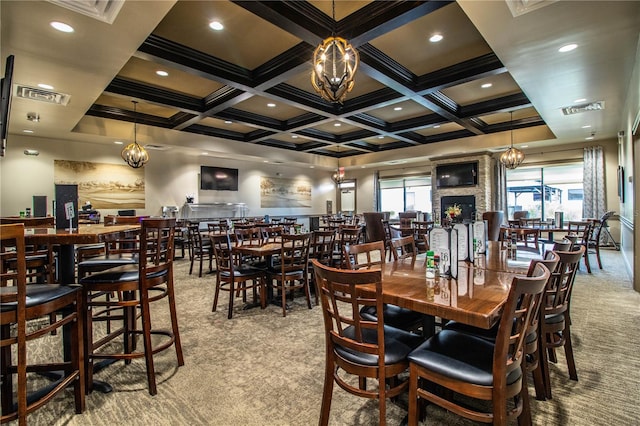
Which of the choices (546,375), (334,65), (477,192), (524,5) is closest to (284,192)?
(477,192)

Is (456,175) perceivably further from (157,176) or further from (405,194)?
(157,176)

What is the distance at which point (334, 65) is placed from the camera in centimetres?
292

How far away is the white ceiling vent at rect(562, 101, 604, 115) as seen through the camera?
5226 millimetres

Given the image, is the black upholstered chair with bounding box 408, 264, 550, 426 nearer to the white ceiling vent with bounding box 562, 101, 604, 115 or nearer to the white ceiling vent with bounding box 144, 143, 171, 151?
the white ceiling vent with bounding box 562, 101, 604, 115

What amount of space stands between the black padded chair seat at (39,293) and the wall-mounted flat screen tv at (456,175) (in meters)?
10.1

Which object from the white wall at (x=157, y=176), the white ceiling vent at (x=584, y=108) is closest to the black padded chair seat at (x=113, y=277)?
the white wall at (x=157, y=176)

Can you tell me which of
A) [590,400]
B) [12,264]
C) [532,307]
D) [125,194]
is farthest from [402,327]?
[125,194]

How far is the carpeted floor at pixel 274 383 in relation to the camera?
1812 millimetres

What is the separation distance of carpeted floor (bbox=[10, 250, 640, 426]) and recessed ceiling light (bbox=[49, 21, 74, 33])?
296 centimetres

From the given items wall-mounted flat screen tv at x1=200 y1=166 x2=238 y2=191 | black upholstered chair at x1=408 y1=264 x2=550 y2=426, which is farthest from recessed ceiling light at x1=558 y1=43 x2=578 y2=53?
wall-mounted flat screen tv at x1=200 y1=166 x2=238 y2=191

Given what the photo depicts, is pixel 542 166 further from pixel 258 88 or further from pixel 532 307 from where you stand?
pixel 532 307

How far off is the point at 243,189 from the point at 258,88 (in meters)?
5.95

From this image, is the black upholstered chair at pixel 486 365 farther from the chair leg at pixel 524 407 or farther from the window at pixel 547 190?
the window at pixel 547 190

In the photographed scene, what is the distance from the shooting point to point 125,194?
7977mm
